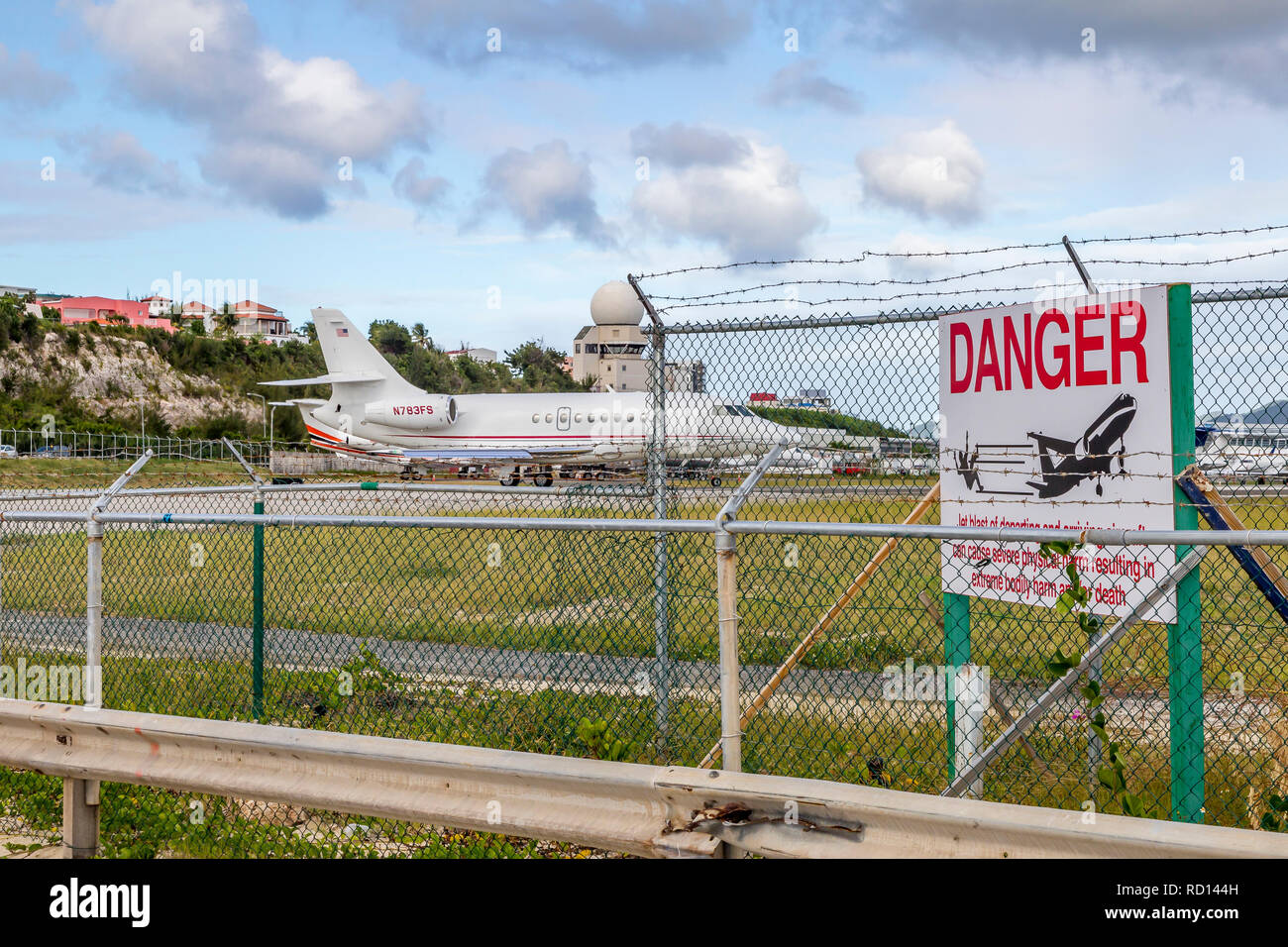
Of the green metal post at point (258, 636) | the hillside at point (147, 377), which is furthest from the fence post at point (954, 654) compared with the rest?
the hillside at point (147, 377)

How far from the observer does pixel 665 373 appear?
686 centimetres

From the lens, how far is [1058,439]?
16.4ft

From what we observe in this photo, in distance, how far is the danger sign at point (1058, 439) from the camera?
15.0ft

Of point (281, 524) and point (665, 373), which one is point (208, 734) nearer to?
point (281, 524)

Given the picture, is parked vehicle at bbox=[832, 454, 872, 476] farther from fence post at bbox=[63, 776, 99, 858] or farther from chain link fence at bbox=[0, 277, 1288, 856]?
fence post at bbox=[63, 776, 99, 858]

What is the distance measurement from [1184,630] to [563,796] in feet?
8.34

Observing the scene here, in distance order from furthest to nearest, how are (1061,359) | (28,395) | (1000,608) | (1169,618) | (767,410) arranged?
(28,395) < (1000,608) < (767,410) < (1061,359) < (1169,618)

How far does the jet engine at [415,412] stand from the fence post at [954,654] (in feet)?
125

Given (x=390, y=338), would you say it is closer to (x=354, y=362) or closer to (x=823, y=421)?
(x=354, y=362)

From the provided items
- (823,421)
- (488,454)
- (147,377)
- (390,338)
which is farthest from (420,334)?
(823,421)

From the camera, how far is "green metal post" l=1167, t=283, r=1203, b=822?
443 cm

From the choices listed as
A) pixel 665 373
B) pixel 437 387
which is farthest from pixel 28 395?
pixel 665 373
